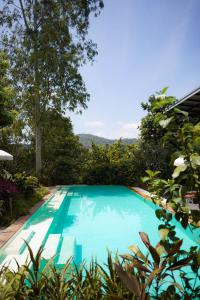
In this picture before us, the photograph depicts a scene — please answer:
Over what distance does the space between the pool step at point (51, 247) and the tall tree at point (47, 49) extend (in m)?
11.3

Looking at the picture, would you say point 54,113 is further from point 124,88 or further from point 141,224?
point 141,224

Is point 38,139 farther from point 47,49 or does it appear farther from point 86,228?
point 86,228

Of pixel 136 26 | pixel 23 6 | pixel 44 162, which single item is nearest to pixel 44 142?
pixel 44 162

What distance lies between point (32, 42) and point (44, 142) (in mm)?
6942

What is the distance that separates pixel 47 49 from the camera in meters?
15.6

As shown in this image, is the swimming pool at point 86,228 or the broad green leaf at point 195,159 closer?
the broad green leaf at point 195,159

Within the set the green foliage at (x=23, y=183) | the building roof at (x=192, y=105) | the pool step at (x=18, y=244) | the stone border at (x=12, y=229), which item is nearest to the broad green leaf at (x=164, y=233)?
the pool step at (x=18, y=244)

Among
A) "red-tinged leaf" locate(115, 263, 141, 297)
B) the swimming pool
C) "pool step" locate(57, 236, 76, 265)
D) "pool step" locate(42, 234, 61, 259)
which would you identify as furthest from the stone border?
"red-tinged leaf" locate(115, 263, 141, 297)

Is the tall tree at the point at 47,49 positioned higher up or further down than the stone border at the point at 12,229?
higher up

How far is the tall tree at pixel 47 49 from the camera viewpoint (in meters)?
15.7

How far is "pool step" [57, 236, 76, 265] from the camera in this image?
4649mm

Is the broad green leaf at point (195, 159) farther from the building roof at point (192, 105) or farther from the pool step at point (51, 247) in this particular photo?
the building roof at point (192, 105)

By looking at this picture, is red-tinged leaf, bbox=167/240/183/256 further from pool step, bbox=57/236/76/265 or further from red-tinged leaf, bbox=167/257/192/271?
pool step, bbox=57/236/76/265

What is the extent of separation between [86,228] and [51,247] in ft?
9.58
